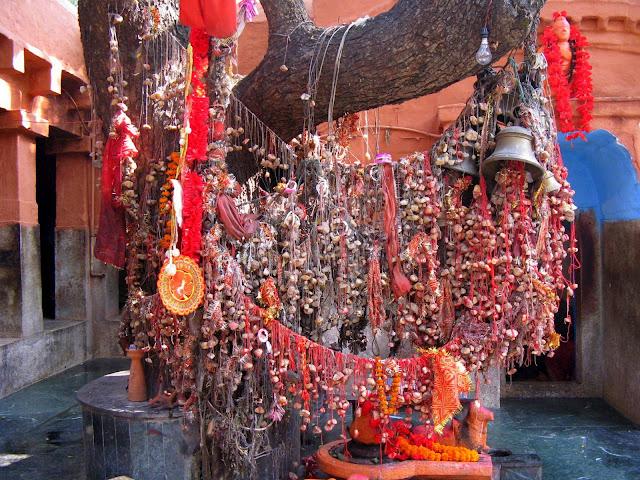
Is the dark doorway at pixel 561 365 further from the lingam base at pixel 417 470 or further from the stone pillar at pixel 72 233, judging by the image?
the stone pillar at pixel 72 233

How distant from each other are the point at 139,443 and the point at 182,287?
103 cm

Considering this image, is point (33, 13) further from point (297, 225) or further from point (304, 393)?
→ point (304, 393)

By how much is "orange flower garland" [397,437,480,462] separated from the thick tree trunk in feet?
6.61

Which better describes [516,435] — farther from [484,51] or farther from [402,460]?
[484,51]

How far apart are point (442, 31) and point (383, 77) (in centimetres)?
40

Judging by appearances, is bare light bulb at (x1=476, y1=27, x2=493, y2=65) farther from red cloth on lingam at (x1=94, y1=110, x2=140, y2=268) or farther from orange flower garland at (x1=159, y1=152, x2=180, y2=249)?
red cloth on lingam at (x1=94, y1=110, x2=140, y2=268)

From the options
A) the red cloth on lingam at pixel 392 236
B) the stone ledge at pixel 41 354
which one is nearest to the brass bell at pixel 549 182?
the red cloth on lingam at pixel 392 236

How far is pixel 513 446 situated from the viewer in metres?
5.12

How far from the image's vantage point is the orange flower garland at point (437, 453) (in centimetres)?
350

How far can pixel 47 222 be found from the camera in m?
9.08

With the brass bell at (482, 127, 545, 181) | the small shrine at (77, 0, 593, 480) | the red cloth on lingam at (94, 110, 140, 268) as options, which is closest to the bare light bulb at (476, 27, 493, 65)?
the small shrine at (77, 0, 593, 480)

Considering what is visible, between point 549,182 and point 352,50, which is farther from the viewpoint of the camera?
point 352,50

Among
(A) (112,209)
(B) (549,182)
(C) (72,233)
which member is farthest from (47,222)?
(B) (549,182)

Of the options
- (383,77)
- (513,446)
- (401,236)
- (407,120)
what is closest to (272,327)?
(401,236)
